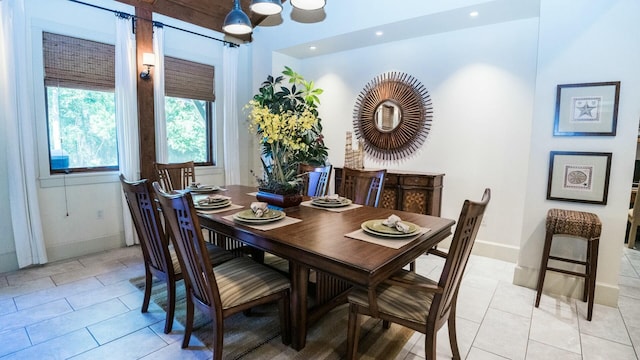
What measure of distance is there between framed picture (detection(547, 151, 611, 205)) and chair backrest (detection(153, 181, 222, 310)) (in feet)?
9.41

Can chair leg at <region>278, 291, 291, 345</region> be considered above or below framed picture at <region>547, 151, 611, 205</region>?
below

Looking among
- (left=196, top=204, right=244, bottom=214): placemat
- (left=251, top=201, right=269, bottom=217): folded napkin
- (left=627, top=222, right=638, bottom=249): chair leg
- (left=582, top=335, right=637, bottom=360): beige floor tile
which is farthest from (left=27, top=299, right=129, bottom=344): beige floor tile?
(left=627, top=222, right=638, bottom=249): chair leg

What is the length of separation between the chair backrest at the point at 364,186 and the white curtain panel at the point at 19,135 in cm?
308

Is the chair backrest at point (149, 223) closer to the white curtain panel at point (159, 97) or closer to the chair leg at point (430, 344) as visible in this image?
the chair leg at point (430, 344)

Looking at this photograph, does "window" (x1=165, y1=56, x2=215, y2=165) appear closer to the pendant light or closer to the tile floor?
the pendant light

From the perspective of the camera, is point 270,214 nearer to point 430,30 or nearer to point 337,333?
point 337,333

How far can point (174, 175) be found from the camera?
3.48 metres

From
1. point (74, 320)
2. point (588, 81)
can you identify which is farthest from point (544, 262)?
point (74, 320)

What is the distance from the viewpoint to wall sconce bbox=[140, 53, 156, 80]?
151 inches

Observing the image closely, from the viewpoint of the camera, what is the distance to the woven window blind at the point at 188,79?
4301 mm

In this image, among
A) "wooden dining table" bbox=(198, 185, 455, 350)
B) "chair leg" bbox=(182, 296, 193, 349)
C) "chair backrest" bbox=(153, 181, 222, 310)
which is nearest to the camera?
"wooden dining table" bbox=(198, 185, 455, 350)

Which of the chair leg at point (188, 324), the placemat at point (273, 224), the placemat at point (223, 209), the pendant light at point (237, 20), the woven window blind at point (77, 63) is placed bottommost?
the chair leg at point (188, 324)

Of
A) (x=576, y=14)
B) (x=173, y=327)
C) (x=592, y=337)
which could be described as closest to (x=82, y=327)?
(x=173, y=327)

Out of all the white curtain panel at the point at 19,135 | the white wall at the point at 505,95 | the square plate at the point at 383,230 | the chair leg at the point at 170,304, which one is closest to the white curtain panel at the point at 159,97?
the white curtain panel at the point at 19,135
